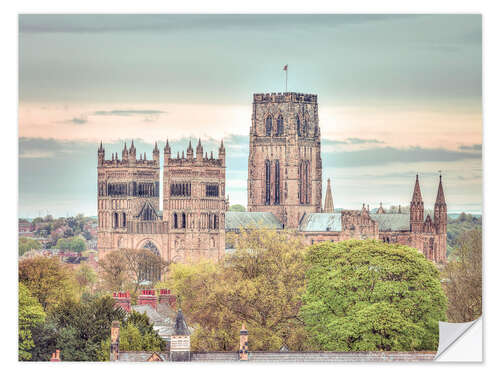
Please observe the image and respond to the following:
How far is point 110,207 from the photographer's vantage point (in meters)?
97.9

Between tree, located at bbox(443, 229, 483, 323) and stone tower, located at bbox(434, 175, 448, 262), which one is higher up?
stone tower, located at bbox(434, 175, 448, 262)

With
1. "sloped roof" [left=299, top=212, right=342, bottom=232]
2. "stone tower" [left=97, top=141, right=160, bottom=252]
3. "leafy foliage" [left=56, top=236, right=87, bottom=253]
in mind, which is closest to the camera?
"leafy foliage" [left=56, top=236, right=87, bottom=253]

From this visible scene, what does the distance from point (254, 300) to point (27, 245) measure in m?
10.3

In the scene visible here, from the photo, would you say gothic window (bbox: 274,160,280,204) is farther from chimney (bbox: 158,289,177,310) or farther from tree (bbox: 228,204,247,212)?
chimney (bbox: 158,289,177,310)

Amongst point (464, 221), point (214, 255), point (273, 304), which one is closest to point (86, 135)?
point (273, 304)

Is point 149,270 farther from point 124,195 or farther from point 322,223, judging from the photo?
point 322,223

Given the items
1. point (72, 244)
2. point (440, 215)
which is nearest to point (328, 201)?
point (440, 215)

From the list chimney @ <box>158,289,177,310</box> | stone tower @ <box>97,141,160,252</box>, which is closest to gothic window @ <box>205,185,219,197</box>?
stone tower @ <box>97,141,160,252</box>

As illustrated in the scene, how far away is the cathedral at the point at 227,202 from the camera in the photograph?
309 ft

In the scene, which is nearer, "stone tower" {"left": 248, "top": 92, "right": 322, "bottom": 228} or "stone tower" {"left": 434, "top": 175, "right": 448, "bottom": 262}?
"stone tower" {"left": 434, "top": 175, "right": 448, "bottom": 262}

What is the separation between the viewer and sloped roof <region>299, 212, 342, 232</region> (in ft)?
322

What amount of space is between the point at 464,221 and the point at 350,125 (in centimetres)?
579

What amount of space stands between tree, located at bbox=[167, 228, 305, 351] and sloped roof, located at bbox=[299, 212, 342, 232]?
47064 mm

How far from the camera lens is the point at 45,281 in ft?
164
